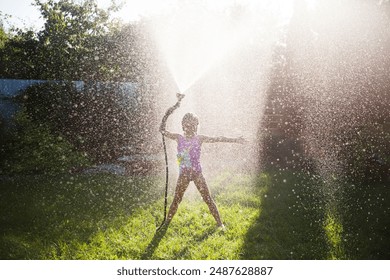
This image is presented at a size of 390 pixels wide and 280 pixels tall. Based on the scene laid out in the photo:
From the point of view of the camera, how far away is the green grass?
12.2 ft

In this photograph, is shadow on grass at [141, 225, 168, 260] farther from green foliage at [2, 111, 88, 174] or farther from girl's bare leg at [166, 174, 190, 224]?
green foliage at [2, 111, 88, 174]

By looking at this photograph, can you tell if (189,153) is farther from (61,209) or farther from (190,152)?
(61,209)

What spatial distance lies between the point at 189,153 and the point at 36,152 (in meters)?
4.73

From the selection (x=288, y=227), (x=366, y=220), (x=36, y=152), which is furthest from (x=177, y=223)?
(x=36, y=152)

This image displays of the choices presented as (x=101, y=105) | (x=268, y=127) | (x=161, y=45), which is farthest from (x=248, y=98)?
(x=101, y=105)

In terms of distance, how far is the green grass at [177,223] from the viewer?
372cm

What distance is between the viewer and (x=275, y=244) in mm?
3893

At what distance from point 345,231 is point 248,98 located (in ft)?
22.5

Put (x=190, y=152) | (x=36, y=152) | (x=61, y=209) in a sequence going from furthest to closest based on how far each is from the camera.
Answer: (x=36, y=152) → (x=61, y=209) → (x=190, y=152)

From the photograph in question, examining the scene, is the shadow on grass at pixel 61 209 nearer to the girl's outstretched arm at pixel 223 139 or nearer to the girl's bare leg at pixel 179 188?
the girl's bare leg at pixel 179 188

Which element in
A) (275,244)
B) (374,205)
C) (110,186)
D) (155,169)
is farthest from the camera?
(155,169)

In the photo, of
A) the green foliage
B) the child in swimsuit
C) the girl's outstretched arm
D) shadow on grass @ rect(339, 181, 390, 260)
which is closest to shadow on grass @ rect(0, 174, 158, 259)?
the green foliage

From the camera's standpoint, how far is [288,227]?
4332mm

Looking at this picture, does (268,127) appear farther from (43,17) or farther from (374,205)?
(43,17)
